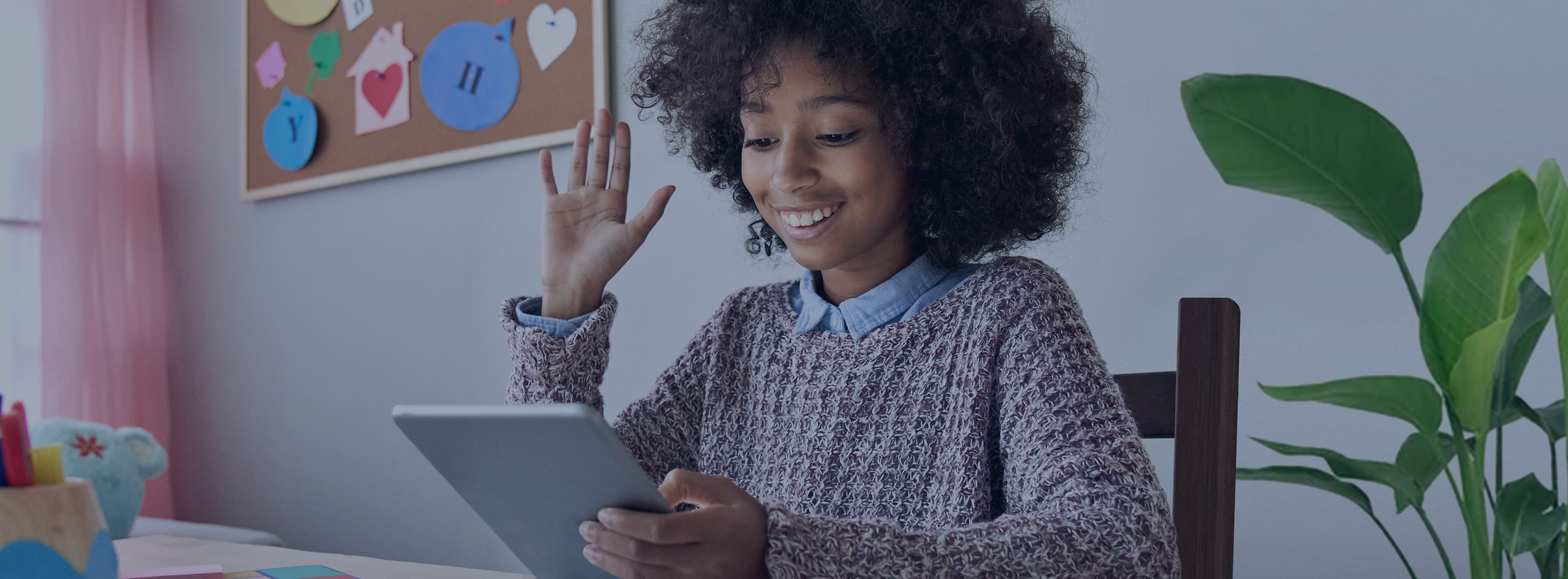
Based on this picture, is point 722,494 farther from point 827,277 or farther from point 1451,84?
point 1451,84

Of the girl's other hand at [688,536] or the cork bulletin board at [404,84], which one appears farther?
the cork bulletin board at [404,84]

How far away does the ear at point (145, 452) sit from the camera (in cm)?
174

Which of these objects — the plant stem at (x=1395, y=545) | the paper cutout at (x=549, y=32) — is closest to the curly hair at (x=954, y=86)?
the plant stem at (x=1395, y=545)

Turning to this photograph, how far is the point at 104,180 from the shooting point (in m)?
2.38

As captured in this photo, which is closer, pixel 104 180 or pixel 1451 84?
pixel 1451 84

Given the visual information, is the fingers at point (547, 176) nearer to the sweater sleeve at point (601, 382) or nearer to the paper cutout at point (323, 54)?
the sweater sleeve at point (601, 382)

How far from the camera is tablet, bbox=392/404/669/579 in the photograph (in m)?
0.54

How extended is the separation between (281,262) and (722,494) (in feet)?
6.57

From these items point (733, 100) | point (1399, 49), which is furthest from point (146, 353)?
point (1399, 49)

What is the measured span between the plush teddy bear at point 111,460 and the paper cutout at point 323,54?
751 mm

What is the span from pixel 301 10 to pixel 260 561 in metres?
1.62

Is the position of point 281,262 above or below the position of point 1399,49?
below

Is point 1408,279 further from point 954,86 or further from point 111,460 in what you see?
point 111,460

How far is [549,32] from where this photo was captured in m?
1.80
